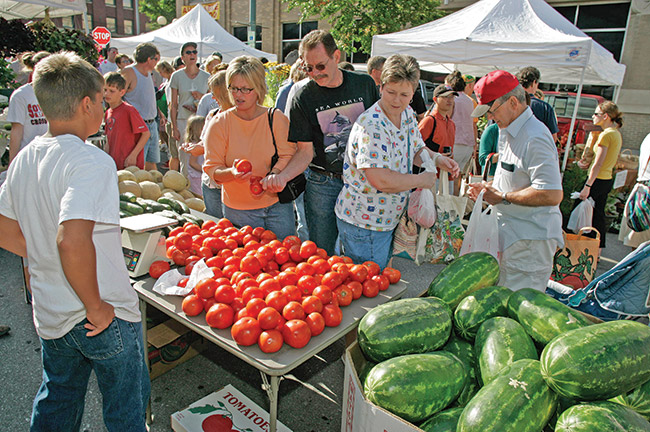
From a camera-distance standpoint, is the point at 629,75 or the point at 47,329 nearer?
the point at 47,329

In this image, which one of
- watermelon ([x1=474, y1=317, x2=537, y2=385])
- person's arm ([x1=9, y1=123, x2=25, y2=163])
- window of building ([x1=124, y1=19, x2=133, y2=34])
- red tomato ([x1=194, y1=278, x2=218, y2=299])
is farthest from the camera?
window of building ([x1=124, y1=19, x2=133, y2=34])

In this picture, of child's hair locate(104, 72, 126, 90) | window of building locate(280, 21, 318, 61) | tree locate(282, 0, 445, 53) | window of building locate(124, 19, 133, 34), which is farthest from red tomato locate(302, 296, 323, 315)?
window of building locate(124, 19, 133, 34)

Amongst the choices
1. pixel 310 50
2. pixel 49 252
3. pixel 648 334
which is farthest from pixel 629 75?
pixel 49 252

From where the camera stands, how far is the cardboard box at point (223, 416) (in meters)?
2.41

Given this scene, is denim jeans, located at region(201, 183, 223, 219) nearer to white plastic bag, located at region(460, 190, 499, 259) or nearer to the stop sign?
white plastic bag, located at region(460, 190, 499, 259)

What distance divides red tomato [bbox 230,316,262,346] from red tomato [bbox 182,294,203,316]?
0.29m

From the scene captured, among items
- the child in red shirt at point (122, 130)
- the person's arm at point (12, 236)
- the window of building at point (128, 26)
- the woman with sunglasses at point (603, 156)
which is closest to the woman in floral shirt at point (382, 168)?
the person's arm at point (12, 236)

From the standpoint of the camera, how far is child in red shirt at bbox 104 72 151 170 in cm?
503

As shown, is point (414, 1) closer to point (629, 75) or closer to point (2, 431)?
point (629, 75)

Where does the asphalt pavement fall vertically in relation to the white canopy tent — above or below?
below

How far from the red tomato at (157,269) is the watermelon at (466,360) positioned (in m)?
1.67

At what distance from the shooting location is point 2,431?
2.51 metres

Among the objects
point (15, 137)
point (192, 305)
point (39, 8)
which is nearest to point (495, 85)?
point (192, 305)

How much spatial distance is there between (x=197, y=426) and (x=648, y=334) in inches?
86.0
